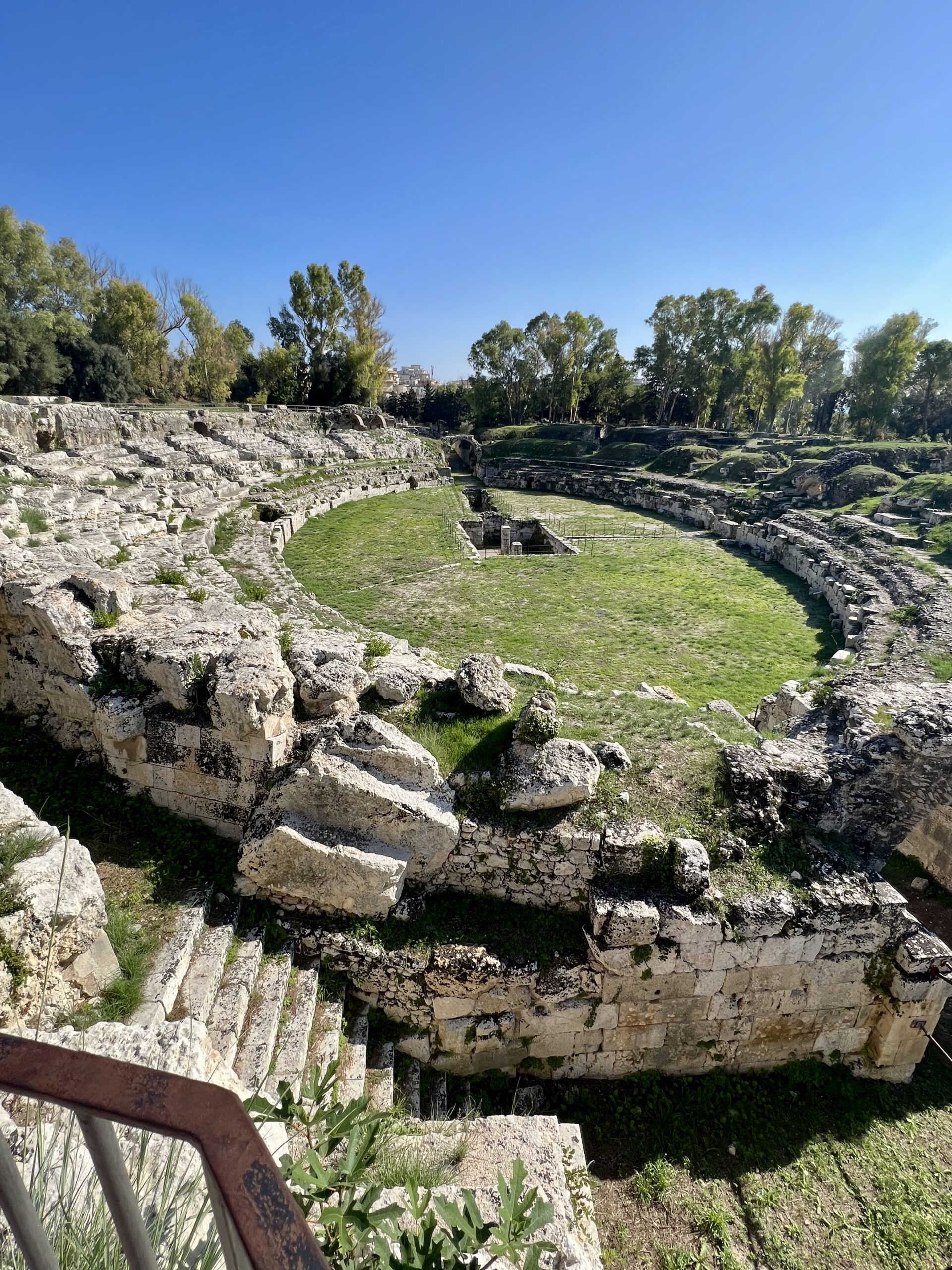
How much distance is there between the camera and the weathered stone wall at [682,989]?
498cm

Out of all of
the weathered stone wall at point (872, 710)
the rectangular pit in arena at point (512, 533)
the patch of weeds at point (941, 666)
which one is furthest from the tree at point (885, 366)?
the patch of weeds at point (941, 666)

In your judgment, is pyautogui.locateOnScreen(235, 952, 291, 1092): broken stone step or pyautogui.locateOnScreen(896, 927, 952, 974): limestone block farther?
pyautogui.locateOnScreen(896, 927, 952, 974): limestone block

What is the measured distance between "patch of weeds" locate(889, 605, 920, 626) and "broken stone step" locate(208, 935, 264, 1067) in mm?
13358

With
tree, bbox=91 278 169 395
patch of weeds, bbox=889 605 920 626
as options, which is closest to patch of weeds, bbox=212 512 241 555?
patch of weeds, bbox=889 605 920 626

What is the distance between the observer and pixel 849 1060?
553 cm

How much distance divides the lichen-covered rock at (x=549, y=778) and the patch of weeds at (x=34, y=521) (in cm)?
968

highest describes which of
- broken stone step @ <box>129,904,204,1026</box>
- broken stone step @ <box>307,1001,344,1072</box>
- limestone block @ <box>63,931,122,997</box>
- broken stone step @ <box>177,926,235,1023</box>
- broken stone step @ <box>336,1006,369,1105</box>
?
limestone block @ <box>63,931,122,997</box>

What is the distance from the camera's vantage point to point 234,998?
14.4ft

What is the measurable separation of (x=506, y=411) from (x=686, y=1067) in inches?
2162

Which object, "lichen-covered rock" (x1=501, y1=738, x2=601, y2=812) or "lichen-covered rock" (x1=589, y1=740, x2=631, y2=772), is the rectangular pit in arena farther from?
"lichen-covered rock" (x1=501, y1=738, x2=601, y2=812)

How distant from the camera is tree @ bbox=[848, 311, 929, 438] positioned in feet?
119

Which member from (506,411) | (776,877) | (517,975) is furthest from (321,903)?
(506,411)

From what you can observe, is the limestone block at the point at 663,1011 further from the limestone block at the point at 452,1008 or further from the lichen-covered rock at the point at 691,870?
the limestone block at the point at 452,1008

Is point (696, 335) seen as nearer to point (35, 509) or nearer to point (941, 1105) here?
point (35, 509)
